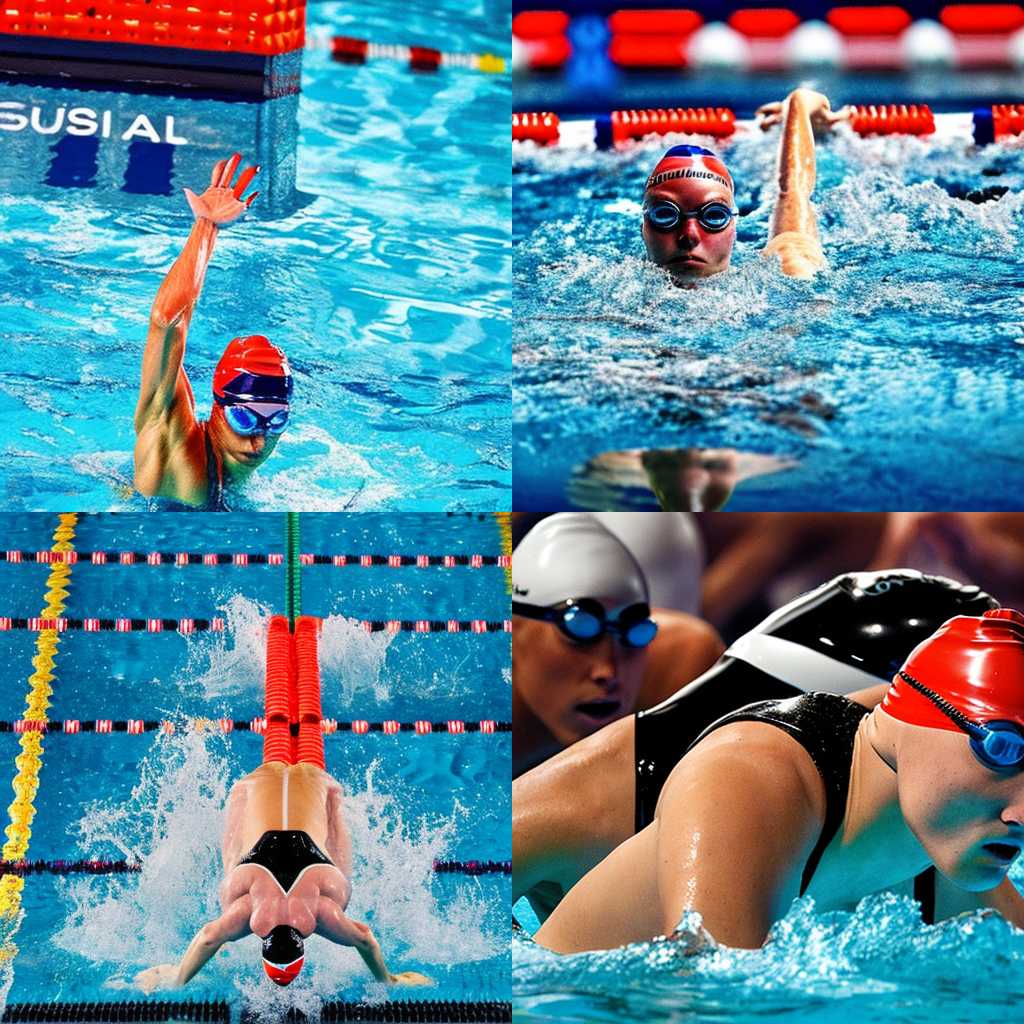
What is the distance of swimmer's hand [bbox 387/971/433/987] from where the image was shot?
3930 millimetres

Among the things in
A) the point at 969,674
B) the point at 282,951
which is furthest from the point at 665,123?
the point at 282,951

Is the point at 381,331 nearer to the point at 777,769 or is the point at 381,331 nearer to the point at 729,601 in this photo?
the point at 729,601

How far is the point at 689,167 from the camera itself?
4.84 meters

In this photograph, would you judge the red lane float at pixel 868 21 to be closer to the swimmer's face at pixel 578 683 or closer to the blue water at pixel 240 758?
the blue water at pixel 240 758

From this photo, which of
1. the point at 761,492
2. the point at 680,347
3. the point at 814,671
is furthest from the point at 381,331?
the point at 814,671

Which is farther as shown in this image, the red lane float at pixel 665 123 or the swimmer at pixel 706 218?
the red lane float at pixel 665 123

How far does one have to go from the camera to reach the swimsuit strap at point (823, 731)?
3.80m

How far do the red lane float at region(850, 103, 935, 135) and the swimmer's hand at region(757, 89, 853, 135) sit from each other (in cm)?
5

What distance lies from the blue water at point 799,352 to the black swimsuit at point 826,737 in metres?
0.70

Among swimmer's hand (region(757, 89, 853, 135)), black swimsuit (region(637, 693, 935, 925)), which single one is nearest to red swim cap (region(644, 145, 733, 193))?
swimmer's hand (region(757, 89, 853, 135))

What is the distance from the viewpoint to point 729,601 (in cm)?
428

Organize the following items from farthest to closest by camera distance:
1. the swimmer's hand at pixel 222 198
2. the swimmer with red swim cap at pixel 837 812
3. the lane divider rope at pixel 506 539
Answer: the swimmer's hand at pixel 222 198, the lane divider rope at pixel 506 539, the swimmer with red swim cap at pixel 837 812

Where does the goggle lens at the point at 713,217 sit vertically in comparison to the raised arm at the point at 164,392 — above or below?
above

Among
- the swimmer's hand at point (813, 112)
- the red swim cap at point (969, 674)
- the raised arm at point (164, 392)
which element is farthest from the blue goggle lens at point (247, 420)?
the swimmer's hand at point (813, 112)
